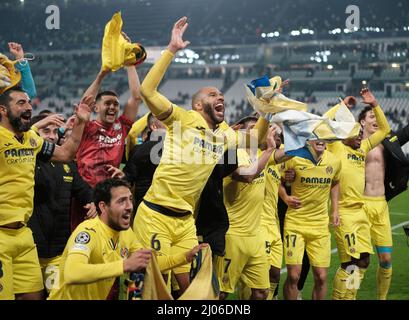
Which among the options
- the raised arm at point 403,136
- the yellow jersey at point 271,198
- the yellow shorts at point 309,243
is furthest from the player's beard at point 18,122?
the raised arm at point 403,136

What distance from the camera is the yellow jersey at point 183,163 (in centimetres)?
640

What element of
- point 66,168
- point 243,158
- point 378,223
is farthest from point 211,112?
point 378,223

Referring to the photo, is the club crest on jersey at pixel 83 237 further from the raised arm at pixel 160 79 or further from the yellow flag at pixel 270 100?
the yellow flag at pixel 270 100

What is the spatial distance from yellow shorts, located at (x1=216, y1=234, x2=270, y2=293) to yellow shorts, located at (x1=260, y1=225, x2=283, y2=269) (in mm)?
397

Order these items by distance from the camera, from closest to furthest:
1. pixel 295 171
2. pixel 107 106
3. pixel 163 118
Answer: pixel 163 118, pixel 107 106, pixel 295 171

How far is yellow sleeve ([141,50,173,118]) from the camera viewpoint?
6051 millimetres

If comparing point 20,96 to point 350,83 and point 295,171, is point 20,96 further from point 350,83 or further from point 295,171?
point 350,83

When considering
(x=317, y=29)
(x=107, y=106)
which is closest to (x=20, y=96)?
(x=107, y=106)

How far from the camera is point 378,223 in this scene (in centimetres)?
947

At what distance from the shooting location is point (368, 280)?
10273mm

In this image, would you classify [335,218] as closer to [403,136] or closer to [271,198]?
[271,198]

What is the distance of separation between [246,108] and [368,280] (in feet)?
117

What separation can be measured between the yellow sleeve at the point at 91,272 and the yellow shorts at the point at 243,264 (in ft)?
8.15
